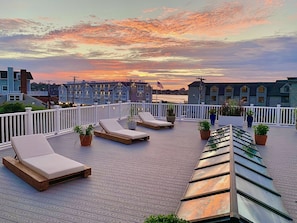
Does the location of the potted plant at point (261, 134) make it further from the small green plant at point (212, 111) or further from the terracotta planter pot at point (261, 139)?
the small green plant at point (212, 111)

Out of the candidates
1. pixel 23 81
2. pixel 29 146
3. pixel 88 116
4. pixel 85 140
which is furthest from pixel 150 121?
pixel 23 81

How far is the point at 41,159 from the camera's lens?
15.3 feet

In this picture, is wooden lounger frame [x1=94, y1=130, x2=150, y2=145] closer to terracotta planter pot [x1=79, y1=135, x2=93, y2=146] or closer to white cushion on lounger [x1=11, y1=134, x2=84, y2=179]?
terracotta planter pot [x1=79, y1=135, x2=93, y2=146]

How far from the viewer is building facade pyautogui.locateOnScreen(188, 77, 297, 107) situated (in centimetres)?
3181

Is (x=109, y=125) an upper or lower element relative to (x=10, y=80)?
lower

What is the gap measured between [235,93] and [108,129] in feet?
103

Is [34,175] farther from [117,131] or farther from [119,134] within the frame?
[117,131]

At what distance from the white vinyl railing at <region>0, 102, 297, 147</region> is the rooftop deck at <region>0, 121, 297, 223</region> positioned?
0.94 m

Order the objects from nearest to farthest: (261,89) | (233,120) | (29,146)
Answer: (29,146), (233,120), (261,89)

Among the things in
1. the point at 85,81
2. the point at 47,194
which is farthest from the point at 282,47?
the point at 85,81

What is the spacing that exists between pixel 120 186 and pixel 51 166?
128 centimetres

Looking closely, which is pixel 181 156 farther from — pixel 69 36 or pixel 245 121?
pixel 69 36

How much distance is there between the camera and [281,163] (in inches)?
220

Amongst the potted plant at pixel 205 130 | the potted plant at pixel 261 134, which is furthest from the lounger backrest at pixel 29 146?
the potted plant at pixel 261 134
